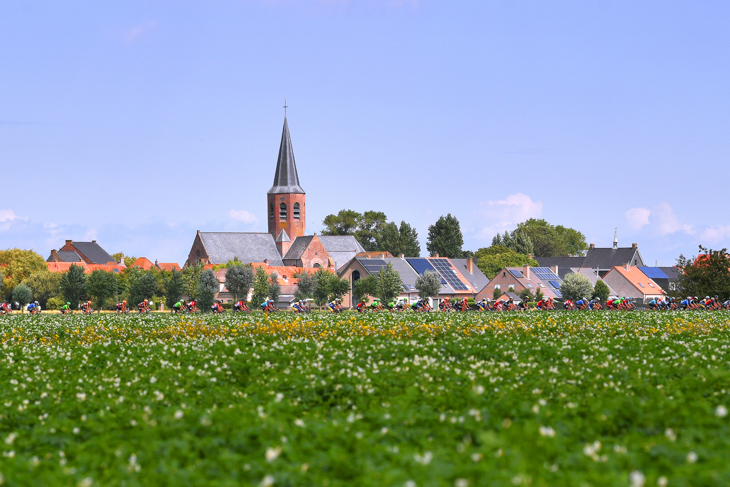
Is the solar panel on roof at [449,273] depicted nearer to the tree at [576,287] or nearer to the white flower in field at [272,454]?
the tree at [576,287]

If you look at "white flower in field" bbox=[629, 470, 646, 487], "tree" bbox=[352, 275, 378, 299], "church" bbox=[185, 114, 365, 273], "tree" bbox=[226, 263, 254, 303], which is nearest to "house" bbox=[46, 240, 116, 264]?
"church" bbox=[185, 114, 365, 273]

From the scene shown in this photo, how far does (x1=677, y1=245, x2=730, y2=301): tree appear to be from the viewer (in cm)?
6272

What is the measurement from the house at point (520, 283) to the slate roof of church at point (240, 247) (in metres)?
56.7

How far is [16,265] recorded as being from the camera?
12219cm

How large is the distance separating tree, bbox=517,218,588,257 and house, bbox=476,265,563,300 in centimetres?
6130

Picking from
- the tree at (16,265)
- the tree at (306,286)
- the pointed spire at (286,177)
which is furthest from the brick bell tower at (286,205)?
the tree at (16,265)

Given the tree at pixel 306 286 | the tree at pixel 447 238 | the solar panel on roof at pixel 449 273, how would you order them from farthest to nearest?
the tree at pixel 447 238 → the tree at pixel 306 286 → the solar panel on roof at pixel 449 273

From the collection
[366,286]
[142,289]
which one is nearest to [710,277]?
[366,286]

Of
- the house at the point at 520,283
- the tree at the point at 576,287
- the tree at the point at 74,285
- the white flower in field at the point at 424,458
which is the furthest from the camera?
the house at the point at 520,283

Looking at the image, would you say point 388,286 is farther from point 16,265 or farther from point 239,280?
point 16,265

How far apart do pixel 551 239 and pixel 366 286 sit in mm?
96041

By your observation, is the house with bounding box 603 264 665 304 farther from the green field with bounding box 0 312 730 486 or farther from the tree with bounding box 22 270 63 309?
the green field with bounding box 0 312 730 486

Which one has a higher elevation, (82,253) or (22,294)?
(82,253)

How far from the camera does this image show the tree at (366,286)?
10388 cm
